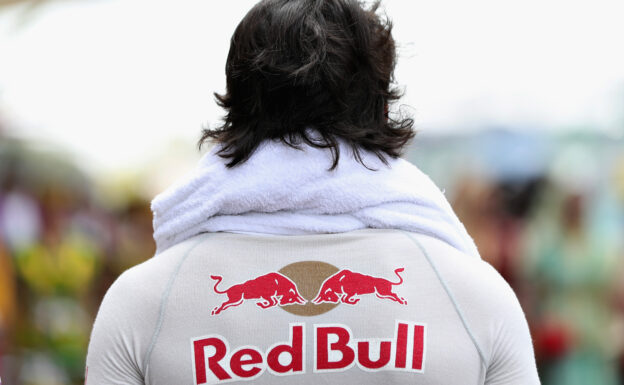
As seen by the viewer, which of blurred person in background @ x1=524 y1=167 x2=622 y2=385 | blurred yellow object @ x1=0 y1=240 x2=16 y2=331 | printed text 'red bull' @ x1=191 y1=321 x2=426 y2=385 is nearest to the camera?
printed text 'red bull' @ x1=191 y1=321 x2=426 y2=385

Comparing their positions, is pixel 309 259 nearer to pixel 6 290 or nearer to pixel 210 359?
pixel 210 359

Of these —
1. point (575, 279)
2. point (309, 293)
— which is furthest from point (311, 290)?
point (575, 279)

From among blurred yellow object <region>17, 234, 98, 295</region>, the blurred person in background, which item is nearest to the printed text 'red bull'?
the blurred person in background

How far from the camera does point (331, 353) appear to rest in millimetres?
1114

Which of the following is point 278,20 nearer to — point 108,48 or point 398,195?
point 398,195

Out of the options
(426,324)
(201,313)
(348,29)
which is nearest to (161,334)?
(201,313)

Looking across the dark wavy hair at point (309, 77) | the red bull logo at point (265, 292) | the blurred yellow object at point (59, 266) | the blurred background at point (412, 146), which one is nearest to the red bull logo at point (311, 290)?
the red bull logo at point (265, 292)

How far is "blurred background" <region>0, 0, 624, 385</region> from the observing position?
3727 mm

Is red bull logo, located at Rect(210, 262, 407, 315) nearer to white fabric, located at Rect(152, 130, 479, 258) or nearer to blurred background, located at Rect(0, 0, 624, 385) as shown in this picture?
white fabric, located at Rect(152, 130, 479, 258)

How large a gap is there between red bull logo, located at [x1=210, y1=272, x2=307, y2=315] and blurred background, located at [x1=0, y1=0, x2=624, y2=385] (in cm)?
250

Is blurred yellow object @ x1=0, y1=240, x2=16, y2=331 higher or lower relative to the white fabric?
lower

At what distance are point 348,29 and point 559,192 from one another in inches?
107

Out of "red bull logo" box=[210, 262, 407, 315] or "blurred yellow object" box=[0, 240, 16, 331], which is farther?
"blurred yellow object" box=[0, 240, 16, 331]

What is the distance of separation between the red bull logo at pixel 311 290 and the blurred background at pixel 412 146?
8.17 ft
